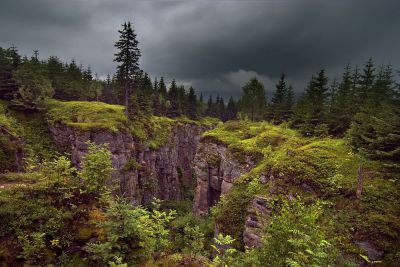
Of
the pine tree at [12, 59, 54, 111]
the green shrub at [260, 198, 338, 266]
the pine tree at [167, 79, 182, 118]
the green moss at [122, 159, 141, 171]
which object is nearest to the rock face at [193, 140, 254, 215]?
the green moss at [122, 159, 141, 171]

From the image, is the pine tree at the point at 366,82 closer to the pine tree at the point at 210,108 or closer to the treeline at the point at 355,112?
the treeline at the point at 355,112

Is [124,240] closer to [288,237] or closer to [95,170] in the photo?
[95,170]

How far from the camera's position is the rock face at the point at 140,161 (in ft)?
126

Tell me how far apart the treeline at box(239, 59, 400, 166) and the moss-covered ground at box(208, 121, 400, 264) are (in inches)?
59.0

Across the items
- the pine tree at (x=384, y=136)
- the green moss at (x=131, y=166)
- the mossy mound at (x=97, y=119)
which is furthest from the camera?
the green moss at (x=131, y=166)

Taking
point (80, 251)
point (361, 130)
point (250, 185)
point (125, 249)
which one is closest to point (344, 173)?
point (361, 130)

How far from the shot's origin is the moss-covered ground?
13996 millimetres

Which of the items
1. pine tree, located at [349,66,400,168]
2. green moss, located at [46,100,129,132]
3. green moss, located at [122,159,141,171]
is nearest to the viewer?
pine tree, located at [349,66,400,168]

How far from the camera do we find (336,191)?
17.0 m

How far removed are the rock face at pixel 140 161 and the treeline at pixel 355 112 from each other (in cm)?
2016

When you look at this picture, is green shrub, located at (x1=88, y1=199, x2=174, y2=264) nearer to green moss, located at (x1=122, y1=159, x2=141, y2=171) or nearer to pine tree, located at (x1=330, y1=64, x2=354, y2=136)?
pine tree, located at (x1=330, y1=64, x2=354, y2=136)

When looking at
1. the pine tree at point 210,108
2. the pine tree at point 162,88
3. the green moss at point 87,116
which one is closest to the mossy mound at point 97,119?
the green moss at point 87,116

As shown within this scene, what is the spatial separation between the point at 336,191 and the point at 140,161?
1436 inches

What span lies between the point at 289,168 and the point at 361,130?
23.0 feet
